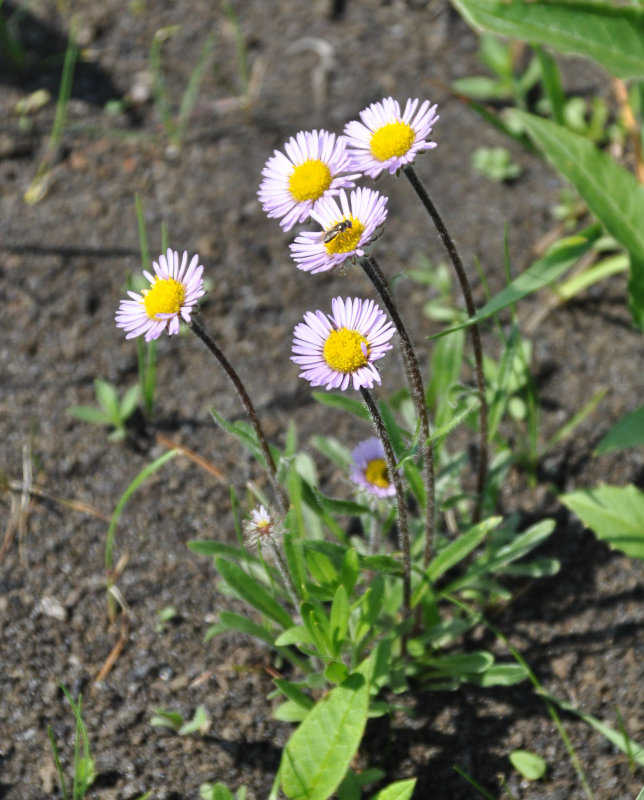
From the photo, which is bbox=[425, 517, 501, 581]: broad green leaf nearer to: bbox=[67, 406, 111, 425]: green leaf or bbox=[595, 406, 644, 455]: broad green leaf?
bbox=[595, 406, 644, 455]: broad green leaf

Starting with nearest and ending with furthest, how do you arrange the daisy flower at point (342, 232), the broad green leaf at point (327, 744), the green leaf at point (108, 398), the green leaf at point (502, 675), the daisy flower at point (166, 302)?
the daisy flower at point (342, 232) → the daisy flower at point (166, 302) → the broad green leaf at point (327, 744) → the green leaf at point (502, 675) → the green leaf at point (108, 398)

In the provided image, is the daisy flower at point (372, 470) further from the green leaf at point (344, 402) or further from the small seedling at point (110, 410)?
the small seedling at point (110, 410)

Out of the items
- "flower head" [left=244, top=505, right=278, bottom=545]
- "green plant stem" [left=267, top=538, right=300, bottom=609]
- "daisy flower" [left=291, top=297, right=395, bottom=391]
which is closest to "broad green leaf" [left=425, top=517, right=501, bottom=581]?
"green plant stem" [left=267, top=538, right=300, bottom=609]

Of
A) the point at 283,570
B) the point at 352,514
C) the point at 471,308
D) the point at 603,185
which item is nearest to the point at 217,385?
the point at 352,514

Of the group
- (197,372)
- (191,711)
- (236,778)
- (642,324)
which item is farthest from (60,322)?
(642,324)

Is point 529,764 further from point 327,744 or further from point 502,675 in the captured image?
point 327,744

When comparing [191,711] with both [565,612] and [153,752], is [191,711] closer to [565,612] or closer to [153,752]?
[153,752]

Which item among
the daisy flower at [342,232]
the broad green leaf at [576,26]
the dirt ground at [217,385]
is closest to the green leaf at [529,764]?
the dirt ground at [217,385]
